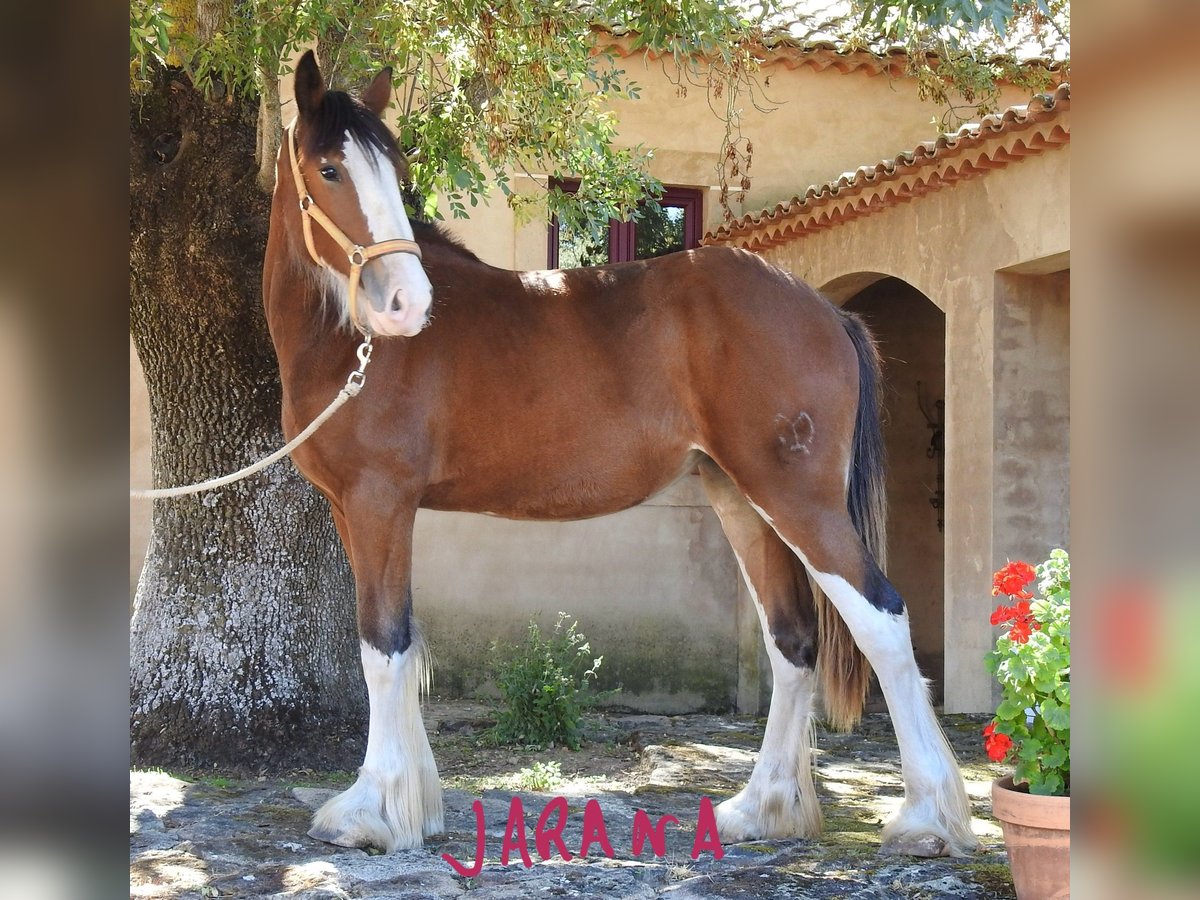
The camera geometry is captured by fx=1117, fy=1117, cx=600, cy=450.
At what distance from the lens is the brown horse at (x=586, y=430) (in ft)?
11.7

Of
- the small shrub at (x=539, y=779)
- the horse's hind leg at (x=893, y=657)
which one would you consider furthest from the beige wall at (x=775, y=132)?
the horse's hind leg at (x=893, y=657)

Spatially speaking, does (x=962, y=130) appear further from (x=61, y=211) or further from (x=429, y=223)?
(x=61, y=211)

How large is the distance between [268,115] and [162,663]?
8.11 feet

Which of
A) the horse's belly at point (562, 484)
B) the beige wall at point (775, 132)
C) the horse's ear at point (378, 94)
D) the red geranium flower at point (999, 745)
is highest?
the beige wall at point (775, 132)

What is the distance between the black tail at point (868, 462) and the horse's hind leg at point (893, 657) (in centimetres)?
26

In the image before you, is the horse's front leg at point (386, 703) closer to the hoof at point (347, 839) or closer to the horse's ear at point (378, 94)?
the hoof at point (347, 839)

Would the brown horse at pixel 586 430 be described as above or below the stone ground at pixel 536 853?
above

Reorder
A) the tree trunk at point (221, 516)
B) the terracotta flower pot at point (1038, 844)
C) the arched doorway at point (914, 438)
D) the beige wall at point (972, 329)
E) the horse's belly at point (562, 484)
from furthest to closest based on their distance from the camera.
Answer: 1. the arched doorway at point (914, 438)
2. the beige wall at point (972, 329)
3. the tree trunk at point (221, 516)
4. the horse's belly at point (562, 484)
5. the terracotta flower pot at point (1038, 844)

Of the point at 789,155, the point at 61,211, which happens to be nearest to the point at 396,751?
the point at 61,211

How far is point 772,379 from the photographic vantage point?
3781 millimetres

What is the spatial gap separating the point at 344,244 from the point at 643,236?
242 inches

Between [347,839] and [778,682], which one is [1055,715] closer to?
[778,682]

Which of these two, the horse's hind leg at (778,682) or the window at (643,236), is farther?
the window at (643,236)

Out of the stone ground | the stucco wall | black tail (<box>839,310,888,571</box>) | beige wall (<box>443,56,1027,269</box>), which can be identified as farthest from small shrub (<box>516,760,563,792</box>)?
beige wall (<box>443,56,1027,269</box>)
